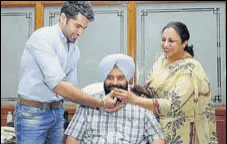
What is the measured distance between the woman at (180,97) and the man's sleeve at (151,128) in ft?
0.14

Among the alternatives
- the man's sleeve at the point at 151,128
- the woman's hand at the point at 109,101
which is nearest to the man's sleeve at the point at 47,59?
the woman's hand at the point at 109,101

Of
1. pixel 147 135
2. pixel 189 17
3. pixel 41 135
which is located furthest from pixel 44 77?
A: pixel 189 17

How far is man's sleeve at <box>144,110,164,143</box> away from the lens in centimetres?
217

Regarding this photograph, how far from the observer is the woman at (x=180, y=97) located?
2.14m

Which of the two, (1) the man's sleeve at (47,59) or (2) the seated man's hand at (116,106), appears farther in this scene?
(2) the seated man's hand at (116,106)

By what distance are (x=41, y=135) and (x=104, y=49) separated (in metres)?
2.00

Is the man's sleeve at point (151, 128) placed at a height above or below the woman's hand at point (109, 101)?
below

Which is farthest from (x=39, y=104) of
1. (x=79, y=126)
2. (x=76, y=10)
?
(x=76, y=10)

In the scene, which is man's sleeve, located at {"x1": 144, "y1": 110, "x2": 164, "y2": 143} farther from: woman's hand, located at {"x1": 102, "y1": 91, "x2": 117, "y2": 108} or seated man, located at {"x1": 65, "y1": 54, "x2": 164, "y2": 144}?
woman's hand, located at {"x1": 102, "y1": 91, "x2": 117, "y2": 108}

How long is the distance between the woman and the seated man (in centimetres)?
7

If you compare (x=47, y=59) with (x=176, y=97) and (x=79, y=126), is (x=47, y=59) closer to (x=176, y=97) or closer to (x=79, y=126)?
(x=79, y=126)

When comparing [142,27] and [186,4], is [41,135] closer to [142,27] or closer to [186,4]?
[142,27]

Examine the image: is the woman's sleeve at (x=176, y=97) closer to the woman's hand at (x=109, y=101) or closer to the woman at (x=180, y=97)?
the woman at (x=180, y=97)

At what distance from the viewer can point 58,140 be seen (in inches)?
89.8
